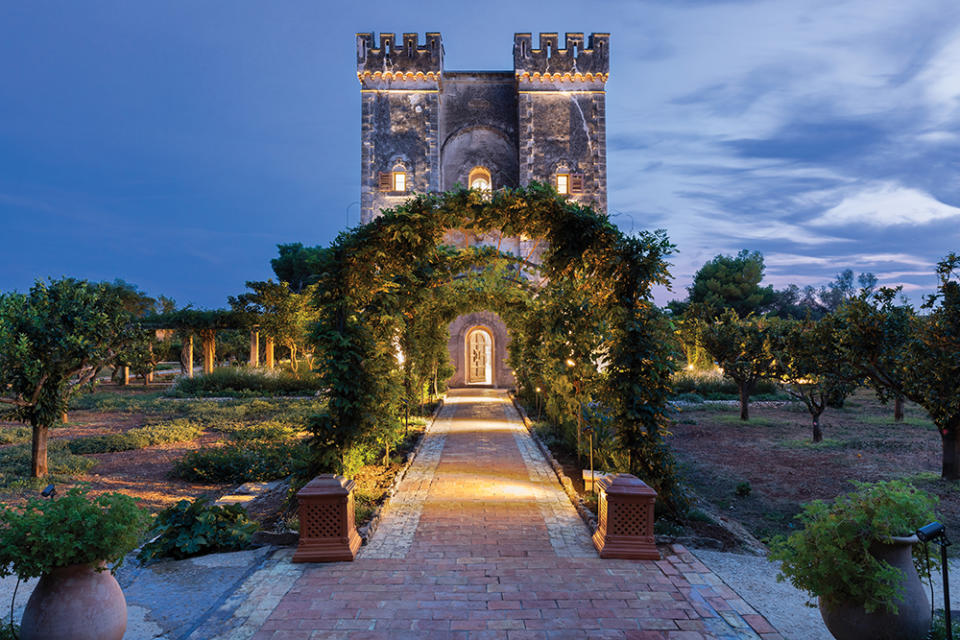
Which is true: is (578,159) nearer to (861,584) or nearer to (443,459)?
(443,459)

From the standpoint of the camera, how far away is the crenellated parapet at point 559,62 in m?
25.9

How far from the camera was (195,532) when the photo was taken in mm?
5746

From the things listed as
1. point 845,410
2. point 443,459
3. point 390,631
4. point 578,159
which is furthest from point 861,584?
point 578,159

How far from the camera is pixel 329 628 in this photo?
403 cm

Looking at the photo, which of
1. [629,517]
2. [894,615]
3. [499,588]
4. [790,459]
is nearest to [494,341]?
[790,459]

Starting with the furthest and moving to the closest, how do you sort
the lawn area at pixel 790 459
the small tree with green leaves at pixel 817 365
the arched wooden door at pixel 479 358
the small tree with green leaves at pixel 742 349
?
the arched wooden door at pixel 479 358
the small tree with green leaves at pixel 742 349
the small tree with green leaves at pixel 817 365
the lawn area at pixel 790 459

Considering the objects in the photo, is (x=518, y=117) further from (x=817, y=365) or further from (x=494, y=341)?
(x=817, y=365)

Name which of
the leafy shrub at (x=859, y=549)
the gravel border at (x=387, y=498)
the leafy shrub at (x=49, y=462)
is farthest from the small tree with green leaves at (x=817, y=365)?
the leafy shrub at (x=49, y=462)

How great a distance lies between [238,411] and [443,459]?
33.7 feet

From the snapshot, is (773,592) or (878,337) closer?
(773,592)

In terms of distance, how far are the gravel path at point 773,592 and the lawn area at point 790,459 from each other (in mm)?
1536

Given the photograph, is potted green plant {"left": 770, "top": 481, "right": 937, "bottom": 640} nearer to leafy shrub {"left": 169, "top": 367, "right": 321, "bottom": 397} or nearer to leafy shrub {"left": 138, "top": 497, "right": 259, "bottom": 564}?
leafy shrub {"left": 138, "top": 497, "right": 259, "bottom": 564}

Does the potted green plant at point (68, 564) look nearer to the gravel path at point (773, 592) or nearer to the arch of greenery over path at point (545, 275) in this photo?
the arch of greenery over path at point (545, 275)

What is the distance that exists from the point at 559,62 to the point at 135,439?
22552 millimetres
